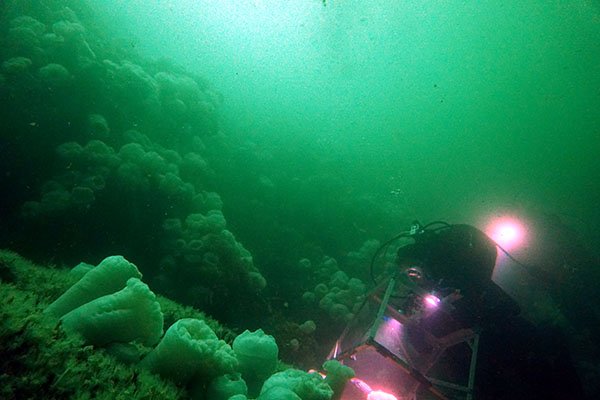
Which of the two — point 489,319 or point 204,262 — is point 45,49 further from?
point 489,319

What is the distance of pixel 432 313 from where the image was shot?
5352 millimetres

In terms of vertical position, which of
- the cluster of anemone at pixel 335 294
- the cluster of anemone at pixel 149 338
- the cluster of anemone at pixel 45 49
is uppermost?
the cluster of anemone at pixel 45 49

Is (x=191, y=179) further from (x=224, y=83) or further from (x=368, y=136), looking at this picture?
(x=368, y=136)

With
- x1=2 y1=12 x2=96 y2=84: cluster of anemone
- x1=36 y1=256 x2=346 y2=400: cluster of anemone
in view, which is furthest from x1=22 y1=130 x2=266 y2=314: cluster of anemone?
x1=36 y1=256 x2=346 y2=400: cluster of anemone

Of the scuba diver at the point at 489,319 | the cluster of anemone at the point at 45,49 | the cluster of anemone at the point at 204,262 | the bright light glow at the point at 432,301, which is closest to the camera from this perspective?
the bright light glow at the point at 432,301

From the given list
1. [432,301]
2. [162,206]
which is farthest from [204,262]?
[432,301]

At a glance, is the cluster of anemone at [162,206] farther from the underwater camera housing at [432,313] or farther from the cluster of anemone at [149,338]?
the cluster of anemone at [149,338]

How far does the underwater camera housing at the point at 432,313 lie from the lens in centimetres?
534

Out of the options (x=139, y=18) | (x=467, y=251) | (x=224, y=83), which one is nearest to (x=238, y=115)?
(x=224, y=83)

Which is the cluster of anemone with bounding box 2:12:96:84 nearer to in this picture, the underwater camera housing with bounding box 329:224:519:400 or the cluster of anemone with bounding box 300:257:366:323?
the cluster of anemone with bounding box 300:257:366:323

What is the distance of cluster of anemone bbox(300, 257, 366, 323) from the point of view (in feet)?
24.9

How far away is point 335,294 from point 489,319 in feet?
12.1

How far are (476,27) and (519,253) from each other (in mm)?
48080

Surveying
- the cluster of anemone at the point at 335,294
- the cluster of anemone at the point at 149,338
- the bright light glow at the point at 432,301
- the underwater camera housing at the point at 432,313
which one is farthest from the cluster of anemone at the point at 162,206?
the cluster of anemone at the point at 149,338
